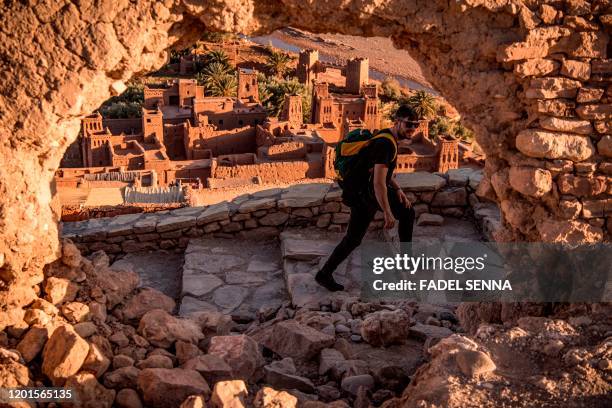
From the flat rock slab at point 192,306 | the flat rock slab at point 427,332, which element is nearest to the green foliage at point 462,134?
the flat rock slab at point 192,306

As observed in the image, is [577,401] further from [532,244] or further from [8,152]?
[8,152]

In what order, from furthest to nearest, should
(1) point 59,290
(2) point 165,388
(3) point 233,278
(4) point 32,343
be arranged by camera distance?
(3) point 233,278 < (1) point 59,290 < (4) point 32,343 < (2) point 165,388

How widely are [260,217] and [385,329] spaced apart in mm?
2522

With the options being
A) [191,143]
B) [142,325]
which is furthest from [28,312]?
[191,143]

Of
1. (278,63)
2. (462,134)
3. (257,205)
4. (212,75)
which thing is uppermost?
(278,63)

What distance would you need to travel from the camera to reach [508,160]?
4367mm

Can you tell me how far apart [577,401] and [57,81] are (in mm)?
2914

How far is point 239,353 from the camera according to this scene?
3.90m

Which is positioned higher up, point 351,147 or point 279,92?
point 279,92

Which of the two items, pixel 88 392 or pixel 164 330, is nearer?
pixel 88 392

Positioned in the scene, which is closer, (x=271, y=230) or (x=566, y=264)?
(x=566, y=264)

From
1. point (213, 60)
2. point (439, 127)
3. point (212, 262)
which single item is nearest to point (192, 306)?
point (212, 262)

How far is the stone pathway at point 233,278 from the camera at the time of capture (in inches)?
215

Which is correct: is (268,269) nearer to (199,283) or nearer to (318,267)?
(318,267)
